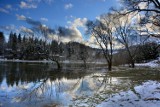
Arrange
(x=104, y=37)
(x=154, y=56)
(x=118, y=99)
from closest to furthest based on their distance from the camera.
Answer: (x=118, y=99)
(x=104, y=37)
(x=154, y=56)

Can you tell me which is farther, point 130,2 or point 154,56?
point 154,56

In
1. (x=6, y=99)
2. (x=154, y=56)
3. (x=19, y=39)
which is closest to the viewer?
(x=6, y=99)

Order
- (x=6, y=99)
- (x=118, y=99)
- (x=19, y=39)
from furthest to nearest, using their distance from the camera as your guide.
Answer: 1. (x=19, y=39)
2. (x=6, y=99)
3. (x=118, y=99)

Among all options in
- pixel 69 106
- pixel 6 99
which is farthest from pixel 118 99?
pixel 6 99

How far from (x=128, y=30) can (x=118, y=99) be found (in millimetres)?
35820

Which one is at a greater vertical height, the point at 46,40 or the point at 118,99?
the point at 46,40

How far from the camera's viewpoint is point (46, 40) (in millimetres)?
49438

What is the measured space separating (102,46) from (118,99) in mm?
33202

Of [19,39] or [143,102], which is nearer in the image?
[143,102]

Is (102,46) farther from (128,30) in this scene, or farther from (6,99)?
(6,99)

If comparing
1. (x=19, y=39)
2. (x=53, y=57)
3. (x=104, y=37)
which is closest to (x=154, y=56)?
(x=104, y=37)

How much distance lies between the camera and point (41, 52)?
152ft

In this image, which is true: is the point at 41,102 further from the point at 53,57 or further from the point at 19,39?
the point at 19,39

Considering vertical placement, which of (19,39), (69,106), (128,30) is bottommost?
(69,106)
